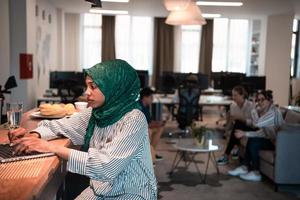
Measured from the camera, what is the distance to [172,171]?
526 centimetres

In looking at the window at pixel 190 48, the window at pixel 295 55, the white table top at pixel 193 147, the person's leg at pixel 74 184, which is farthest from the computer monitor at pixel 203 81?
the person's leg at pixel 74 184

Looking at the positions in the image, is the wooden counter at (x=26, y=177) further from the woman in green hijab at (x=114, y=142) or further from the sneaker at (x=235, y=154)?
the sneaker at (x=235, y=154)

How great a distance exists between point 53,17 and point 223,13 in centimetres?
422

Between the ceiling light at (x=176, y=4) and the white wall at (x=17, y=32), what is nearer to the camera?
the ceiling light at (x=176, y=4)

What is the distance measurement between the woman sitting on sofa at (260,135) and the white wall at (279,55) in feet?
16.5

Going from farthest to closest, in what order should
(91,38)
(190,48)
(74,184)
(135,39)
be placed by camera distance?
(190,48), (135,39), (91,38), (74,184)

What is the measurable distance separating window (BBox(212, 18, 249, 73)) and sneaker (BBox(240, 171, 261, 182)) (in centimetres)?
733

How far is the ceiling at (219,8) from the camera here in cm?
816

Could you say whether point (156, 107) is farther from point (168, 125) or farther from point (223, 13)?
point (223, 13)

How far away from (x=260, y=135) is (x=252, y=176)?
1.77 feet

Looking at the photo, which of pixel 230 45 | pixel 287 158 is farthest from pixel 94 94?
pixel 230 45

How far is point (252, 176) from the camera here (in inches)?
197

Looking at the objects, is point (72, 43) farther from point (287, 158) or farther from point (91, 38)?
point (287, 158)

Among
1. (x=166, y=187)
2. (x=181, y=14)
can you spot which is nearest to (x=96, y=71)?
(x=166, y=187)
